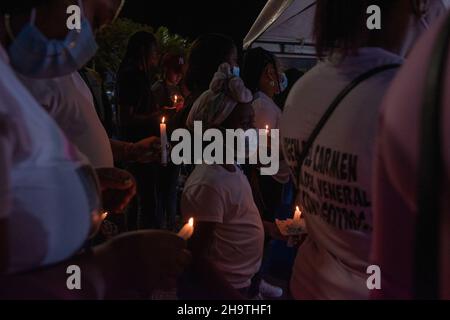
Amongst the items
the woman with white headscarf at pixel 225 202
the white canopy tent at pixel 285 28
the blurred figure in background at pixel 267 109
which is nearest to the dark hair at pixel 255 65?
the blurred figure in background at pixel 267 109

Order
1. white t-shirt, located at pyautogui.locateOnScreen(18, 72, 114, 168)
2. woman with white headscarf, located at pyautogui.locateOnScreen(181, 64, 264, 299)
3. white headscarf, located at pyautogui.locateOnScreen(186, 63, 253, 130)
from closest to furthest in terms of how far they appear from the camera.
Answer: white t-shirt, located at pyautogui.locateOnScreen(18, 72, 114, 168)
woman with white headscarf, located at pyautogui.locateOnScreen(181, 64, 264, 299)
white headscarf, located at pyautogui.locateOnScreen(186, 63, 253, 130)

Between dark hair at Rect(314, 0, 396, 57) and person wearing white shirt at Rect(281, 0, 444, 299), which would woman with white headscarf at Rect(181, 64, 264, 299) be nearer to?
person wearing white shirt at Rect(281, 0, 444, 299)

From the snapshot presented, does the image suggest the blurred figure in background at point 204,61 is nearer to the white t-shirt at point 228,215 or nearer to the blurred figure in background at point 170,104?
the white t-shirt at point 228,215

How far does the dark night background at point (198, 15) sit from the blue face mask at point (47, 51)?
Result: 14683 mm

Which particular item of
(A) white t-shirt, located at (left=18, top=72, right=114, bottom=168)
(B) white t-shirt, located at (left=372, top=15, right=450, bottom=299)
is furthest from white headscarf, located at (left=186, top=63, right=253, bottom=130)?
(B) white t-shirt, located at (left=372, top=15, right=450, bottom=299)

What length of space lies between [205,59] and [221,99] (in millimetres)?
601

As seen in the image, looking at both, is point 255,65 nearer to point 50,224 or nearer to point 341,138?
point 341,138

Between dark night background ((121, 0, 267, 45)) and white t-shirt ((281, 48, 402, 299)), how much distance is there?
14.9 meters

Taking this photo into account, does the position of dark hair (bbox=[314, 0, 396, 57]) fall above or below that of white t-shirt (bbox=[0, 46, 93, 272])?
above

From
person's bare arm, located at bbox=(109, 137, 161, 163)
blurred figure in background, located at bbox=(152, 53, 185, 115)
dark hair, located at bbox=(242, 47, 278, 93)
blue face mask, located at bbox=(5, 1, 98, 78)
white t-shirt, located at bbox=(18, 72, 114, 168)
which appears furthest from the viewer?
blurred figure in background, located at bbox=(152, 53, 185, 115)

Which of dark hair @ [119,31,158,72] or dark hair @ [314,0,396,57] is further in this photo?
dark hair @ [119,31,158,72]

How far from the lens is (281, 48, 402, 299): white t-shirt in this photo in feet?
5.14

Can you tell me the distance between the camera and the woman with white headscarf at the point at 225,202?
3078mm
